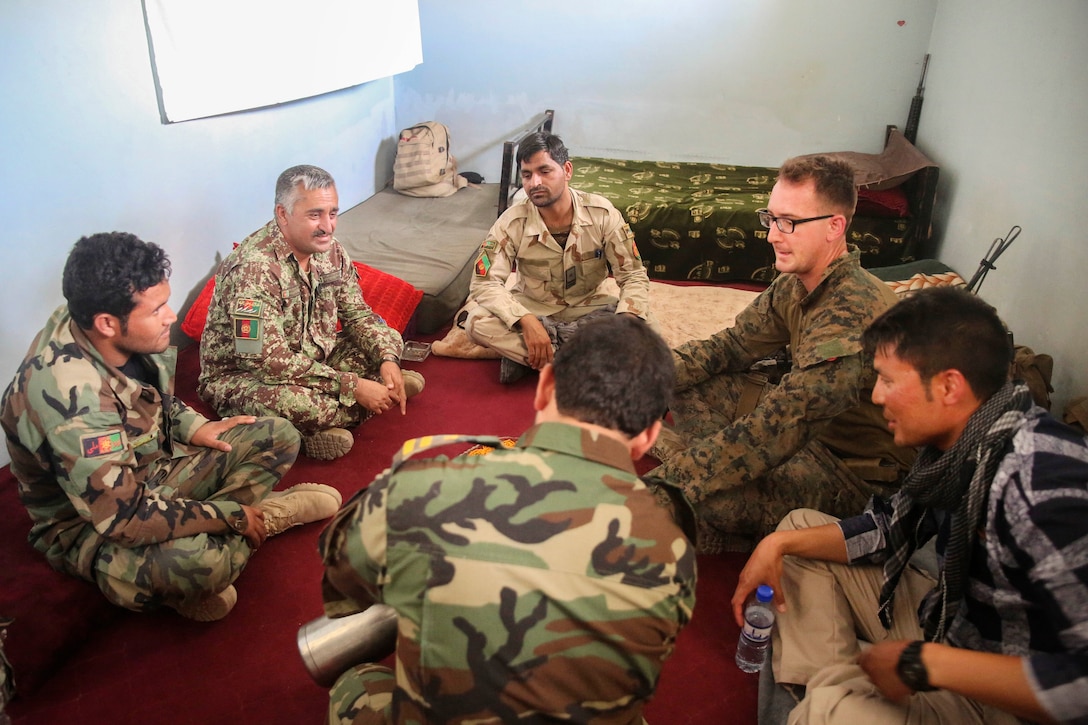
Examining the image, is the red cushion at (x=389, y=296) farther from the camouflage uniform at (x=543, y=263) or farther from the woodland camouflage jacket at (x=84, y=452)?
the woodland camouflage jacket at (x=84, y=452)

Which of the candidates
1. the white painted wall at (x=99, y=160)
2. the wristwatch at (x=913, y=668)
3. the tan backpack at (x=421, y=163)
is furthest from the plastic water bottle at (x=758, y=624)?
the tan backpack at (x=421, y=163)

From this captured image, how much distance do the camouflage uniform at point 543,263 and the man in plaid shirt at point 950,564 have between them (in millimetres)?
1544

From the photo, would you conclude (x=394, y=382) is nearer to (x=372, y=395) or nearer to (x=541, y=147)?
(x=372, y=395)

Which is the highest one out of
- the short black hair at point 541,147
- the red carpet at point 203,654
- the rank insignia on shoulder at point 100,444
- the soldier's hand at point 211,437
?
the short black hair at point 541,147

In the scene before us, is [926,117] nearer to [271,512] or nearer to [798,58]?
[798,58]

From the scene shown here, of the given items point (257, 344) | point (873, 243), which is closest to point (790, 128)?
point (873, 243)

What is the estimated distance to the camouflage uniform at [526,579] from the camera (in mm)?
1025

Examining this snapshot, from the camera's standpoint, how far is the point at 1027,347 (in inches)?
114

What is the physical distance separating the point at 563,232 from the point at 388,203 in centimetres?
206

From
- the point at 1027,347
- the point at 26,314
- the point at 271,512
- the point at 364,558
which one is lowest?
the point at 271,512

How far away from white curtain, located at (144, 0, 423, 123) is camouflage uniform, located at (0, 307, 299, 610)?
5.34 ft

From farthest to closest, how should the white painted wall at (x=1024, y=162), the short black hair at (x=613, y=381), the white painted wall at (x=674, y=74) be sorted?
the white painted wall at (x=674, y=74)
the white painted wall at (x=1024, y=162)
the short black hair at (x=613, y=381)

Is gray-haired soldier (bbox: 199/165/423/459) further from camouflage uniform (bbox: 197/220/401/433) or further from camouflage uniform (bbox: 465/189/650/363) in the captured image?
camouflage uniform (bbox: 465/189/650/363)

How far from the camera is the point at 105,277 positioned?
1.69 meters
